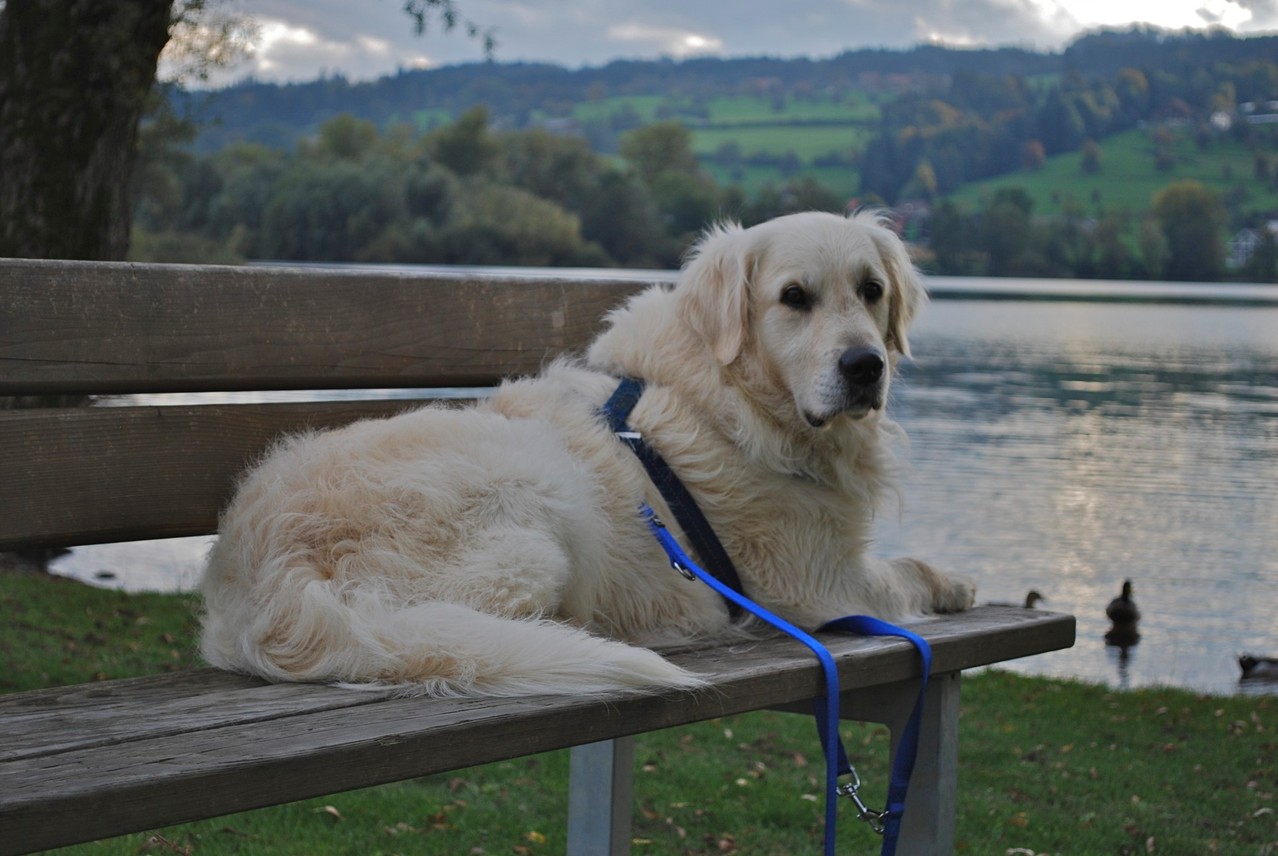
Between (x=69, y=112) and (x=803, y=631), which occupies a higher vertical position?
(x=69, y=112)

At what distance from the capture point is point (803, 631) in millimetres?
3146

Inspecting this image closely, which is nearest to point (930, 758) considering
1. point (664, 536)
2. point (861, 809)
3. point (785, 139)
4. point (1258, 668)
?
point (861, 809)

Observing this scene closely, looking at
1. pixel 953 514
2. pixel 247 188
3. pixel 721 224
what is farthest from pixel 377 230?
pixel 721 224

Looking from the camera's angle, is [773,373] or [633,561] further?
[773,373]

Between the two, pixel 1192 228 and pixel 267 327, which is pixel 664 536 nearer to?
pixel 267 327

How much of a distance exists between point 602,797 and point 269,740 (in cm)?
160

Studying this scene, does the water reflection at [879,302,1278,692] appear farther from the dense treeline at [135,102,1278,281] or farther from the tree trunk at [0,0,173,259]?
the dense treeline at [135,102,1278,281]

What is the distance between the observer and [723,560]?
11.3 feet

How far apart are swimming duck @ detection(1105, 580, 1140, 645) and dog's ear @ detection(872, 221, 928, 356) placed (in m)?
7.37

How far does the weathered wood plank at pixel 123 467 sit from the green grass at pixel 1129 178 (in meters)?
58.7

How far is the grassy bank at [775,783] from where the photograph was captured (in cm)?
458

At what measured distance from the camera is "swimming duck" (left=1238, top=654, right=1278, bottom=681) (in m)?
9.29

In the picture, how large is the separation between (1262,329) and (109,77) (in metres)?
49.1

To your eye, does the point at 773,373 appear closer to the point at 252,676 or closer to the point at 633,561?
the point at 633,561
